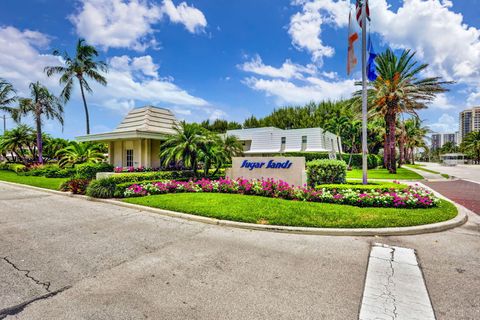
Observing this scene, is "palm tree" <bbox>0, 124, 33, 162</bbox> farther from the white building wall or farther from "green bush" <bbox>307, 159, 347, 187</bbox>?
"green bush" <bbox>307, 159, 347, 187</bbox>

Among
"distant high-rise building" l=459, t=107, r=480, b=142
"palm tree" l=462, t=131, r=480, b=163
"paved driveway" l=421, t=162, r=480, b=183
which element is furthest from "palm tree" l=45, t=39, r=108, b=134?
"distant high-rise building" l=459, t=107, r=480, b=142

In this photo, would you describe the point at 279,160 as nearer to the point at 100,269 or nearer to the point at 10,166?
the point at 100,269

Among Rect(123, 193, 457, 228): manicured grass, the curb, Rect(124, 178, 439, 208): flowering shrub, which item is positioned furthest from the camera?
Rect(124, 178, 439, 208): flowering shrub

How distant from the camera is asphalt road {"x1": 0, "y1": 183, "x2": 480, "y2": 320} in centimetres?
314

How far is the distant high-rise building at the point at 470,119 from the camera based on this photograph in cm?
11450

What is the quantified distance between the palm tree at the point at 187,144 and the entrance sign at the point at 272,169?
2.30 metres

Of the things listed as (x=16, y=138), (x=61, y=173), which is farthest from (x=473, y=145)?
(x=16, y=138)

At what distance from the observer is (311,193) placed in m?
9.60

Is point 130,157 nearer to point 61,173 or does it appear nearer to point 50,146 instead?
point 61,173

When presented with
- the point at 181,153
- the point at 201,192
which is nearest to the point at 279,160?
the point at 201,192

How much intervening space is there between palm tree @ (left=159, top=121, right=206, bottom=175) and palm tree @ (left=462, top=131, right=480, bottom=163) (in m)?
88.7

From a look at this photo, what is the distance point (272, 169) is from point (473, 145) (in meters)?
90.2

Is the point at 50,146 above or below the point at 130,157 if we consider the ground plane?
above

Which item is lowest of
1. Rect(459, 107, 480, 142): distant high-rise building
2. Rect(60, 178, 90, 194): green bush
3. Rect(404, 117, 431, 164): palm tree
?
Rect(60, 178, 90, 194): green bush
